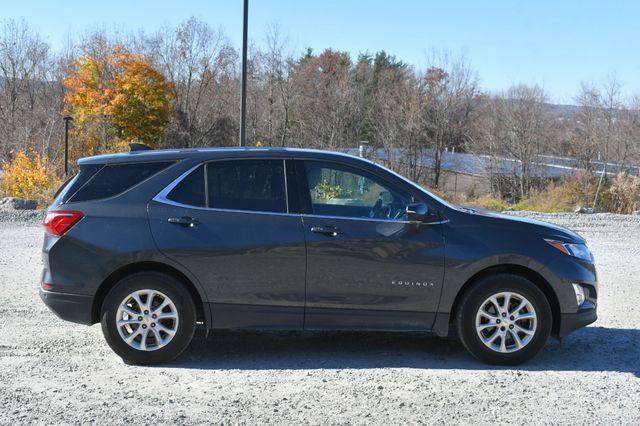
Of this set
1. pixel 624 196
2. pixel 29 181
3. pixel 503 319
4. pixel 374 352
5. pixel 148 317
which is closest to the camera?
pixel 148 317

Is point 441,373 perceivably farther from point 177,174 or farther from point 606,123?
point 606,123

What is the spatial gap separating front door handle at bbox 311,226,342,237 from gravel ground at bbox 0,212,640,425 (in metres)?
1.07

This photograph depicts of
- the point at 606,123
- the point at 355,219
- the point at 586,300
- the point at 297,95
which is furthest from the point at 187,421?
the point at 297,95

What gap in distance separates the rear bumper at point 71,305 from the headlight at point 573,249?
3753 millimetres

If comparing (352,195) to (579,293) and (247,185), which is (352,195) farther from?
(579,293)

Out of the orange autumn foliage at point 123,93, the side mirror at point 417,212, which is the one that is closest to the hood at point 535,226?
the side mirror at point 417,212

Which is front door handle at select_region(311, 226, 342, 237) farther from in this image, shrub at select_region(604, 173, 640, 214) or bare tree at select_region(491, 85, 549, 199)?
bare tree at select_region(491, 85, 549, 199)

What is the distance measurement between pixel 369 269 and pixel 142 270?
1810 millimetres

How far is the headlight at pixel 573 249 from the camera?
5.71 m

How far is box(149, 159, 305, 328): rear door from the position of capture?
5.48 m

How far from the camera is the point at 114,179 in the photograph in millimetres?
5637

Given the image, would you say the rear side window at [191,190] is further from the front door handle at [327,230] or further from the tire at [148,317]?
the front door handle at [327,230]

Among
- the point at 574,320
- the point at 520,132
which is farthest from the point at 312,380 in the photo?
the point at 520,132

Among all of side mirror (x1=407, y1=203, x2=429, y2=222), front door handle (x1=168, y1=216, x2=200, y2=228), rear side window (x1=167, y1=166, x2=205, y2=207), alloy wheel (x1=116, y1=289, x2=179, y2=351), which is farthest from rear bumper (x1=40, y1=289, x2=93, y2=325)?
side mirror (x1=407, y1=203, x2=429, y2=222)
